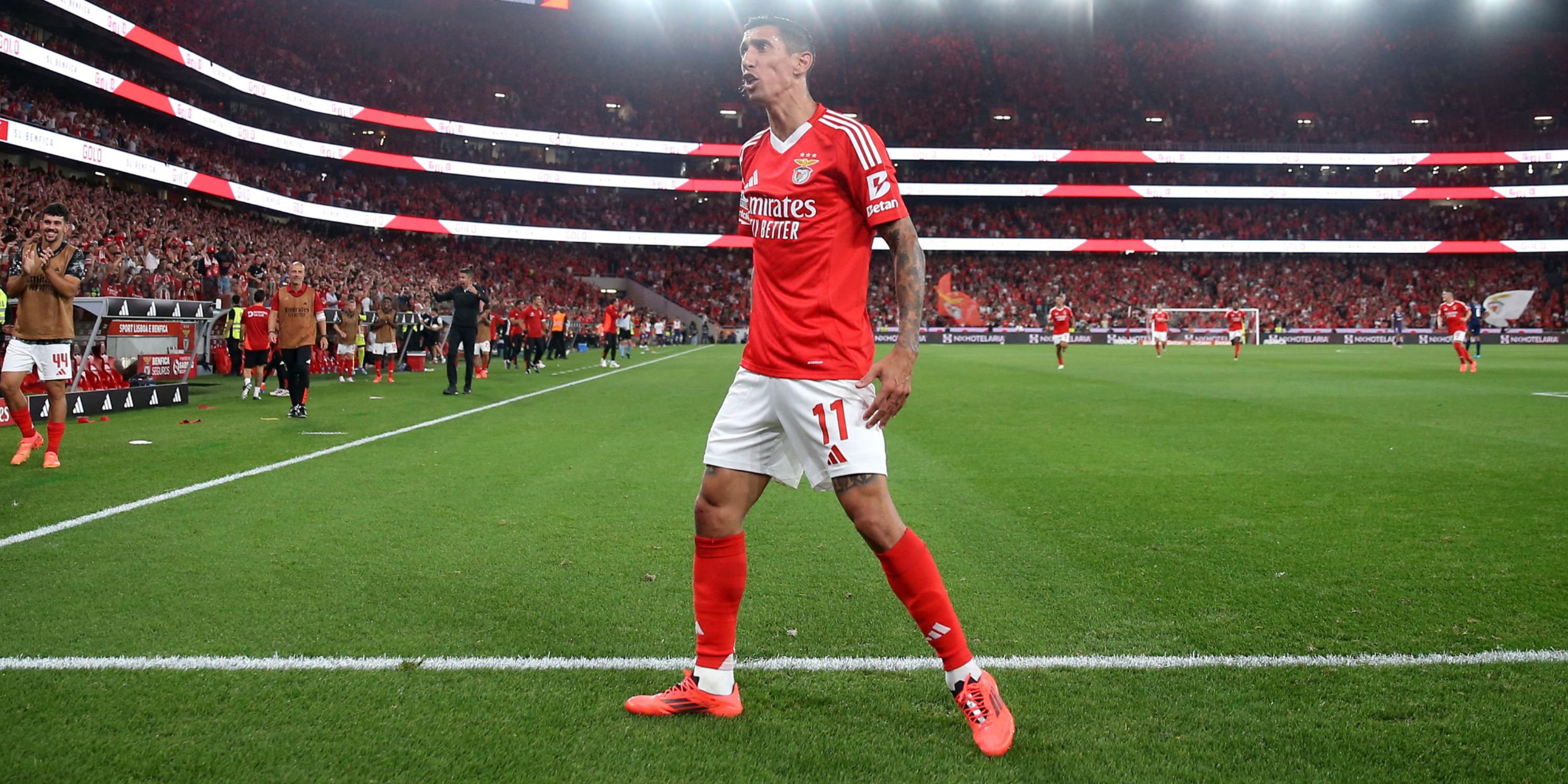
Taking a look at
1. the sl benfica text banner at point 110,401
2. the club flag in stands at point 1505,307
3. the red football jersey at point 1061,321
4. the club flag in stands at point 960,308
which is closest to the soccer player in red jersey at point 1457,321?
the red football jersey at point 1061,321

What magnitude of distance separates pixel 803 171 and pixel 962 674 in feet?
5.25

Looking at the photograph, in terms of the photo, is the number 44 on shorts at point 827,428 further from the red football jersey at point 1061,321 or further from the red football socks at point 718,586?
the red football jersey at point 1061,321

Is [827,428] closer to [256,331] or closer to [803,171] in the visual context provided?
[803,171]

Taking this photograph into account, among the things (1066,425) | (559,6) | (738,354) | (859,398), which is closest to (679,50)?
(559,6)

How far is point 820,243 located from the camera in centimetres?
289

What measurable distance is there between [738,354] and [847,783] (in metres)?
34.7

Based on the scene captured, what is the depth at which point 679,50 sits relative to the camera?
63.9m

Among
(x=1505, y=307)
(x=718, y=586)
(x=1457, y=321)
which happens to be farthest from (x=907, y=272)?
(x=1505, y=307)

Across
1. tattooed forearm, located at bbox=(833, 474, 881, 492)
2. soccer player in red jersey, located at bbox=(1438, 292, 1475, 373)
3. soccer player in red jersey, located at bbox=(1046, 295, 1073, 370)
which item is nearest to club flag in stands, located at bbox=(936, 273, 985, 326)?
soccer player in red jersey, located at bbox=(1046, 295, 1073, 370)

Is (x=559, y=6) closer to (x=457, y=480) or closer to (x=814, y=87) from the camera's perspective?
(x=814, y=87)

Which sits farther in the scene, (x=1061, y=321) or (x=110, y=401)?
(x=1061, y=321)


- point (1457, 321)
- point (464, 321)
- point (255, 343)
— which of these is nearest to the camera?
point (255, 343)

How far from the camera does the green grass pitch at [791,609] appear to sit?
2.55 m

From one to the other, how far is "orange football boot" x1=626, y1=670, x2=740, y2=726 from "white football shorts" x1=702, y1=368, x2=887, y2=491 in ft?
2.27
